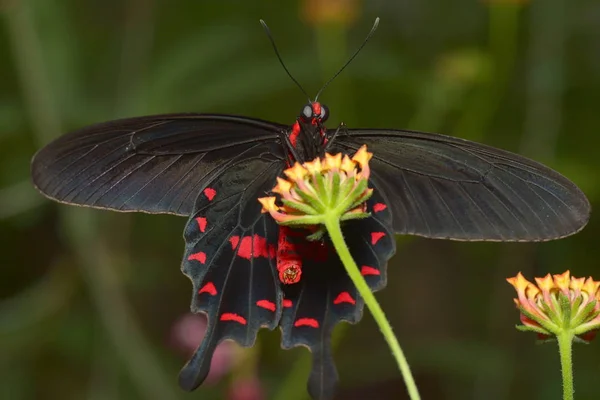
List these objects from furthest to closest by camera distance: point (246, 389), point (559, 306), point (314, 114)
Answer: point (246, 389), point (314, 114), point (559, 306)

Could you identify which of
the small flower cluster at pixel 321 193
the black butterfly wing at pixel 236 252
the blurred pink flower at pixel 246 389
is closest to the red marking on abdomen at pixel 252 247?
the black butterfly wing at pixel 236 252

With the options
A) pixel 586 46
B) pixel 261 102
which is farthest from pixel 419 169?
pixel 586 46

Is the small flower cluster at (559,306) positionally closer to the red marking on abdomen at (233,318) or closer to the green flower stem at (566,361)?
the green flower stem at (566,361)

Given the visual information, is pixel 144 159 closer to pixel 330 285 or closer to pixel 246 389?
pixel 330 285

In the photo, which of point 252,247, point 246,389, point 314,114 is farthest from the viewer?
point 246,389

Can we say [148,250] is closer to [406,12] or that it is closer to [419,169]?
[406,12]

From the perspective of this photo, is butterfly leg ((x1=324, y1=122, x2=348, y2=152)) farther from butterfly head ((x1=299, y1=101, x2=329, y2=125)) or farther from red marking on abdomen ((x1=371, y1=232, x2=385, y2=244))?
red marking on abdomen ((x1=371, y1=232, x2=385, y2=244))

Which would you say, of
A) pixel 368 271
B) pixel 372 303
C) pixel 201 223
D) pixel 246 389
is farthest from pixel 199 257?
pixel 246 389
